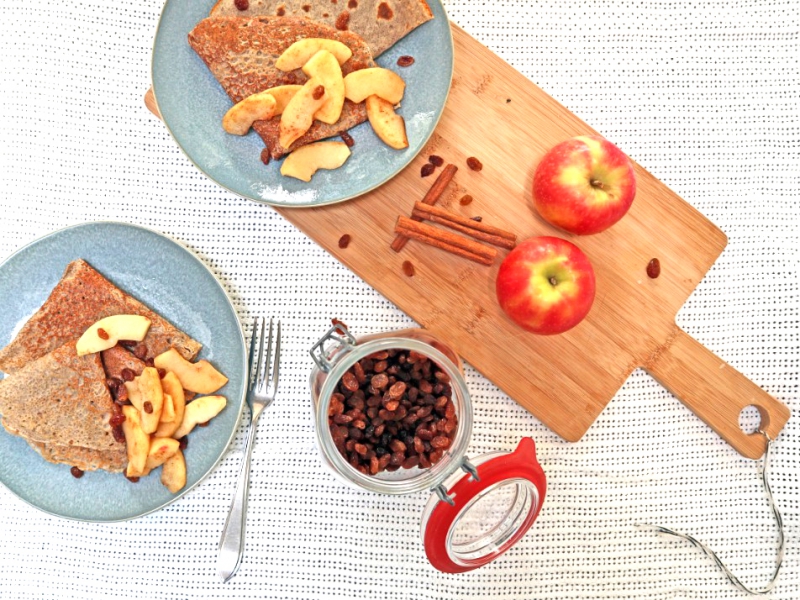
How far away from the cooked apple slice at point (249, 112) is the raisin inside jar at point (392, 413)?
57cm

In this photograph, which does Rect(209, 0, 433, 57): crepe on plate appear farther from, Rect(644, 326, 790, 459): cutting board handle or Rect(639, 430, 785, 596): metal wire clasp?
Rect(639, 430, 785, 596): metal wire clasp

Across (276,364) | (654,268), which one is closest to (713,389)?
(654,268)

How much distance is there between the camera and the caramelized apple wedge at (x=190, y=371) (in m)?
1.38

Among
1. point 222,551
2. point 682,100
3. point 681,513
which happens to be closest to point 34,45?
point 222,551

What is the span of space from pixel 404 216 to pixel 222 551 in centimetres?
86

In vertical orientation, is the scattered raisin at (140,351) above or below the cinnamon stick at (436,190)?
below

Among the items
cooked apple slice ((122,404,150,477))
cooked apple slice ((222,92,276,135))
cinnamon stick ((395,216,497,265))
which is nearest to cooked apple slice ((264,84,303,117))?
A: cooked apple slice ((222,92,276,135))

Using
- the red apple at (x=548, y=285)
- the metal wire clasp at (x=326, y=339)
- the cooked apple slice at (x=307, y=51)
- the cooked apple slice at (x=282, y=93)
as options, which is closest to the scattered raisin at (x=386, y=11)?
the cooked apple slice at (x=307, y=51)

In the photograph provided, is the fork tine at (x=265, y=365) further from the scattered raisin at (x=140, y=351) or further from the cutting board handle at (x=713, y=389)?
the cutting board handle at (x=713, y=389)

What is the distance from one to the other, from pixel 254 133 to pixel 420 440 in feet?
2.48

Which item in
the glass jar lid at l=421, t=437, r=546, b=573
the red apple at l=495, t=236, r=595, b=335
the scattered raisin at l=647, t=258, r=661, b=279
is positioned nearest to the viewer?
the glass jar lid at l=421, t=437, r=546, b=573

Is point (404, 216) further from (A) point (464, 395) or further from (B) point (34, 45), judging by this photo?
(B) point (34, 45)

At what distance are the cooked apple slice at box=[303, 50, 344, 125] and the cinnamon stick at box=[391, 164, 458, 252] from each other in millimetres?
260

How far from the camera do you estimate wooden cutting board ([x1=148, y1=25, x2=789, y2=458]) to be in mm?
1431
